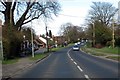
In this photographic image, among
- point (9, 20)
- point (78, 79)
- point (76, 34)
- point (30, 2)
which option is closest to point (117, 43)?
point (30, 2)

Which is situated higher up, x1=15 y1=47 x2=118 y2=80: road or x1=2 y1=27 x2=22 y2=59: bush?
x1=2 y1=27 x2=22 y2=59: bush

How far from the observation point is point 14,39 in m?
47.1

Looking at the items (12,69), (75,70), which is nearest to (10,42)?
(12,69)

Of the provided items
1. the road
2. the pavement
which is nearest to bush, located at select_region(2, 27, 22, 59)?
the pavement

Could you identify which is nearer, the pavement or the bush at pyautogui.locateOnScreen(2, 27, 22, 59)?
the pavement

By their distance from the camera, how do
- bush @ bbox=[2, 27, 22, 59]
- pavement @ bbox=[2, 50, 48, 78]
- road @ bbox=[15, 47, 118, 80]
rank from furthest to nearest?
bush @ bbox=[2, 27, 22, 59]
pavement @ bbox=[2, 50, 48, 78]
road @ bbox=[15, 47, 118, 80]

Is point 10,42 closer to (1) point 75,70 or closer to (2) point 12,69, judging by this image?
(2) point 12,69

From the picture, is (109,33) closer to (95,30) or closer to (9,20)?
(95,30)

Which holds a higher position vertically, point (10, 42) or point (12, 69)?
point (10, 42)

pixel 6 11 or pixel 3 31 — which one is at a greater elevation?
pixel 6 11

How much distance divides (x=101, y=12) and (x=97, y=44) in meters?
17.9

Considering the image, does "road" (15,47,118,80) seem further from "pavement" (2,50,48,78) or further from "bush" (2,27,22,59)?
"bush" (2,27,22,59)

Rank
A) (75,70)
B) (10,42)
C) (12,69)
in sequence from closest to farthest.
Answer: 1. (75,70)
2. (12,69)
3. (10,42)

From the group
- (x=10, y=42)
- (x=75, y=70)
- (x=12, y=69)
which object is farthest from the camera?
(x=10, y=42)
